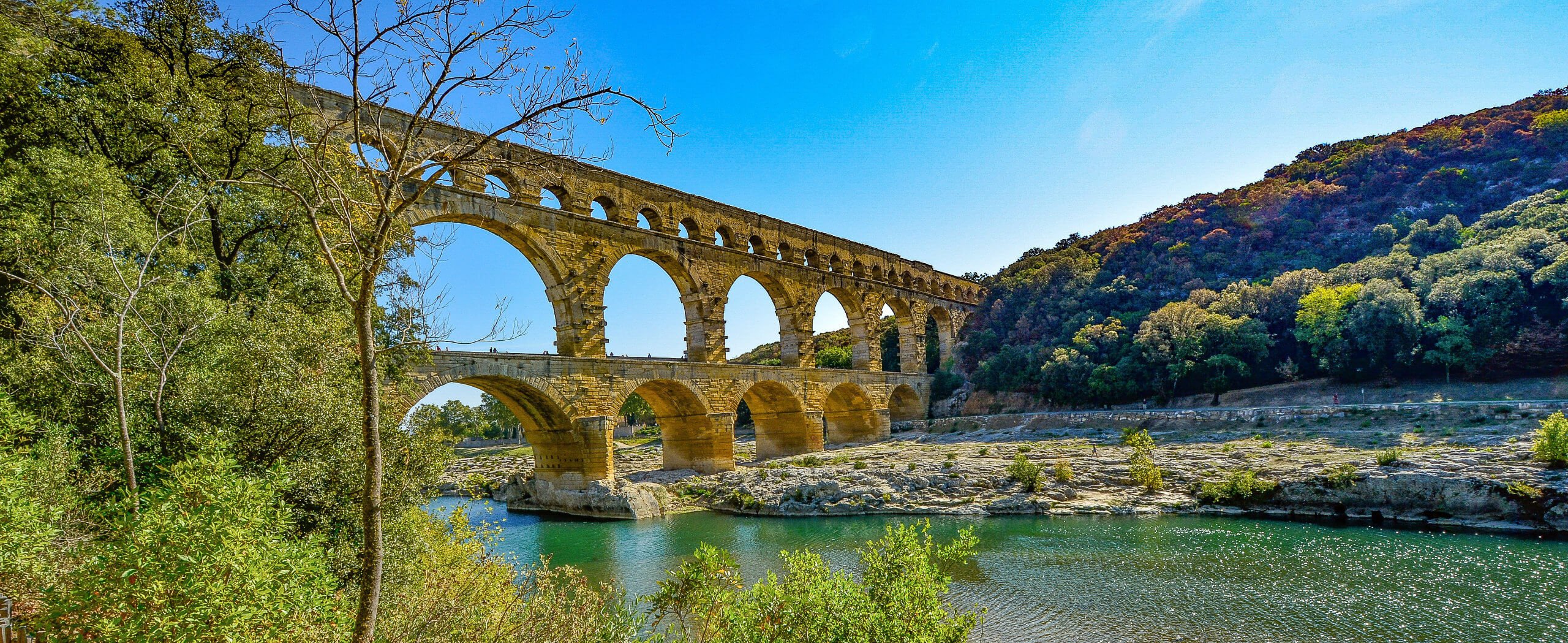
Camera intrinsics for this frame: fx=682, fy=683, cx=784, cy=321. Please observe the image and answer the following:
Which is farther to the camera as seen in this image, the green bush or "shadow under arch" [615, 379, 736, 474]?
"shadow under arch" [615, 379, 736, 474]

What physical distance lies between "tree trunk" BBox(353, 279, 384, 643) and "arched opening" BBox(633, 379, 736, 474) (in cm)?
1860

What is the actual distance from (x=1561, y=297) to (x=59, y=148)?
39.7 m

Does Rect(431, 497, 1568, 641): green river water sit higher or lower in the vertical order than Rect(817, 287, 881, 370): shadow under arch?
lower

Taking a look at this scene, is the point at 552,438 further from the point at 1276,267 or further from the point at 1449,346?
the point at 1276,267

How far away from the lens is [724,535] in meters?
15.9

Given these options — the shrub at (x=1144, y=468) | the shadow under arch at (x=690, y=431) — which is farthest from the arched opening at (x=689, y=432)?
the shrub at (x=1144, y=468)

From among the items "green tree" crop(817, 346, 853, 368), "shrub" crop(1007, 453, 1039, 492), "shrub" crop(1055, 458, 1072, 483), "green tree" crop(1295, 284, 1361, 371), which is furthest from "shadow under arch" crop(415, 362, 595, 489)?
"green tree" crop(1295, 284, 1361, 371)

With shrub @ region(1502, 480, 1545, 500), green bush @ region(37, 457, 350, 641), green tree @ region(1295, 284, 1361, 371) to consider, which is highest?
green tree @ region(1295, 284, 1361, 371)

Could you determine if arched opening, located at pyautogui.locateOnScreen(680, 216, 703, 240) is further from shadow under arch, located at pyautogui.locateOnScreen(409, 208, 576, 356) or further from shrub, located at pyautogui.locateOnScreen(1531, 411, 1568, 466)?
shrub, located at pyautogui.locateOnScreen(1531, 411, 1568, 466)

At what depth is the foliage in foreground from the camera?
528 cm

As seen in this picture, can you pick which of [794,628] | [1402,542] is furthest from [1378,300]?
[794,628]

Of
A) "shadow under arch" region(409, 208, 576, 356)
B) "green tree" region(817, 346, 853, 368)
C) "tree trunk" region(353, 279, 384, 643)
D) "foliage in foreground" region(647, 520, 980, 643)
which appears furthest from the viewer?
"green tree" region(817, 346, 853, 368)

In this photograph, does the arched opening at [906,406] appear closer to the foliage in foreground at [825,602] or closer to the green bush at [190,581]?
the foliage in foreground at [825,602]

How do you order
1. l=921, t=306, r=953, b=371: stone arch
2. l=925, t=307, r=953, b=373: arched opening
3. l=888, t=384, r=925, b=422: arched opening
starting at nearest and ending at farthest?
l=888, t=384, r=925, b=422: arched opening → l=925, t=307, r=953, b=373: arched opening → l=921, t=306, r=953, b=371: stone arch
